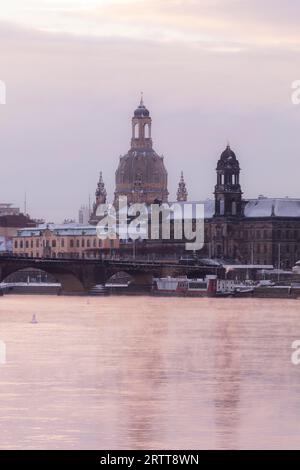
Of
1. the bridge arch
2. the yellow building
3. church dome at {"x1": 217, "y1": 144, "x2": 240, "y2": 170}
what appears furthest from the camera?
the yellow building

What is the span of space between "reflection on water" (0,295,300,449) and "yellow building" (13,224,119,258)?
337 feet

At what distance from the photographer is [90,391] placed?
133ft

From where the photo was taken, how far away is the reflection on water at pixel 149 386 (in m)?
33.6

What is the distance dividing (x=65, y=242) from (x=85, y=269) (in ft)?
188

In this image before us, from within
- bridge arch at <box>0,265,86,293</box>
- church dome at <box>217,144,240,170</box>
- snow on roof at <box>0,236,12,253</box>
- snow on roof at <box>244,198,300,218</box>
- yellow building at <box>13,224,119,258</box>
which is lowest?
snow on roof at <box>0,236,12,253</box>

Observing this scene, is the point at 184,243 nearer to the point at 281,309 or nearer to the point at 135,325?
the point at 281,309

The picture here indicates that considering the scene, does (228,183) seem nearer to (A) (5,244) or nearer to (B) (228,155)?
(B) (228,155)

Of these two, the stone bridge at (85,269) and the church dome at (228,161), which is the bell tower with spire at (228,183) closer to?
the church dome at (228,161)

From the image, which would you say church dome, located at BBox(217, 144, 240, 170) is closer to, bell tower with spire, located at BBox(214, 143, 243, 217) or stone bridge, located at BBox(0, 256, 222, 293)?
bell tower with spire, located at BBox(214, 143, 243, 217)

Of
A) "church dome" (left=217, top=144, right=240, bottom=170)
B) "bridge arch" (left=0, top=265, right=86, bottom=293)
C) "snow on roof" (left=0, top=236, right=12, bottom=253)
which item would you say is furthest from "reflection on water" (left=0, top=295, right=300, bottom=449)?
"snow on roof" (left=0, top=236, right=12, bottom=253)

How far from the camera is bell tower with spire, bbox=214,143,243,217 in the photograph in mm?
159750

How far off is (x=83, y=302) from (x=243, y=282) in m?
35.7

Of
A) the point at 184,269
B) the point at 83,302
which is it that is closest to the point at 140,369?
the point at 83,302

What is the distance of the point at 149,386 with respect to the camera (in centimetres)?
4188
